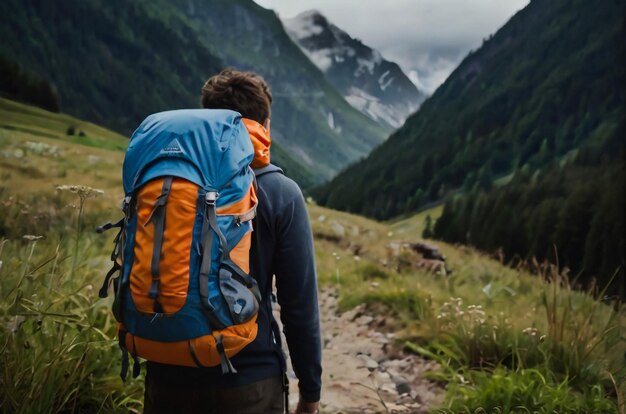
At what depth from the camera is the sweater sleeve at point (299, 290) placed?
6.51 feet

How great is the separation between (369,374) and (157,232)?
10.2ft

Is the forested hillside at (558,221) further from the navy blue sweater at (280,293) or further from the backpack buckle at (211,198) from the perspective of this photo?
the backpack buckle at (211,198)

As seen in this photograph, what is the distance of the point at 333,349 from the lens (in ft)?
17.4

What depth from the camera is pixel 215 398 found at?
1.85m

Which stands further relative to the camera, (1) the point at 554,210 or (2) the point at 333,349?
(1) the point at 554,210

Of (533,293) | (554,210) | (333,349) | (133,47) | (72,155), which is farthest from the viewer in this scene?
(133,47)

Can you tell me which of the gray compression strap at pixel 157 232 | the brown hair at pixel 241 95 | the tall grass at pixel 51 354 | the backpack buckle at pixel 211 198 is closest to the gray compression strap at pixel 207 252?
the backpack buckle at pixel 211 198

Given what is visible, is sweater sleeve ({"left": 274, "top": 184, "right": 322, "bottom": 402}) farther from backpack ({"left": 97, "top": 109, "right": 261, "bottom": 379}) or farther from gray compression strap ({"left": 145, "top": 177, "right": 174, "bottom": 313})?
gray compression strap ({"left": 145, "top": 177, "right": 174, "bottom": 313})

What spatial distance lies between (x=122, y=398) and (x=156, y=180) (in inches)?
73.3

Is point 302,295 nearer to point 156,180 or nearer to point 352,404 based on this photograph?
point 156,180

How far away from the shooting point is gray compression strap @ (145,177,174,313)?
5.43 feet

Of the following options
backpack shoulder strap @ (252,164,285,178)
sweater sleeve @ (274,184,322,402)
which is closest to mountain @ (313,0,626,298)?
sweater sleeve @ (274,184,322,402)

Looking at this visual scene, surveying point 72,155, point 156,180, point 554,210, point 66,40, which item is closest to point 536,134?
point 554,210

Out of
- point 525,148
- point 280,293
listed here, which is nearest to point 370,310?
point 280,293
